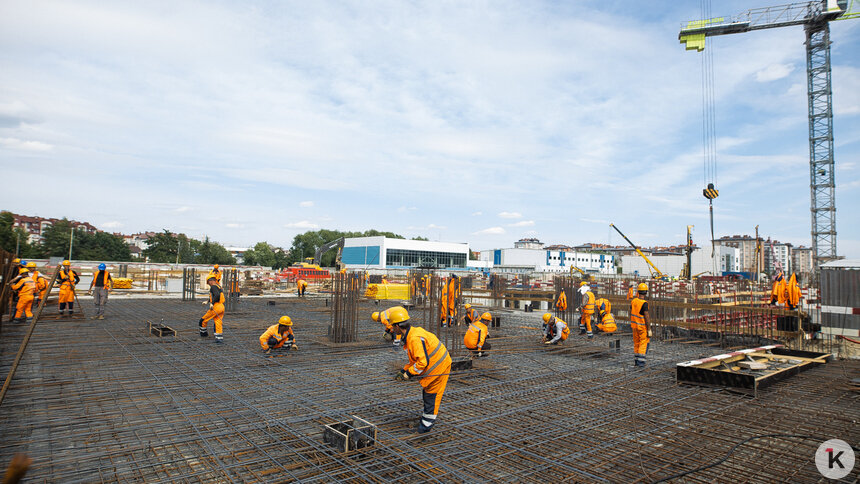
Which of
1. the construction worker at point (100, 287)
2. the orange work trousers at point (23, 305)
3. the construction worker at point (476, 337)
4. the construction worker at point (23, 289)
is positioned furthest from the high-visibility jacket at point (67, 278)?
the construction worker at point (476, 337)

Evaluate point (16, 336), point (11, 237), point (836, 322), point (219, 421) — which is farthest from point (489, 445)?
point (11, 237)

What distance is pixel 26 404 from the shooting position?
17.9 feet

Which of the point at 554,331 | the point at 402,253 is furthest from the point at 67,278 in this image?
the point at 402,253

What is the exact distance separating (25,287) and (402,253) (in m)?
55.6

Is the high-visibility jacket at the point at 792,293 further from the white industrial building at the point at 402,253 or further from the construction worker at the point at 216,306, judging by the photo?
the white industrial building at the point at 402,253

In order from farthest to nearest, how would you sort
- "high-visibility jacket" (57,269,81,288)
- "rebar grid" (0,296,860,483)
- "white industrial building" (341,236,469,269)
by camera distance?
"white industrial building" (341,236,469,269)
"high-visibility jacket" (57,269,81,288)
"rebar grid" (0,296,860,483)

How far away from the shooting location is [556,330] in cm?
1038

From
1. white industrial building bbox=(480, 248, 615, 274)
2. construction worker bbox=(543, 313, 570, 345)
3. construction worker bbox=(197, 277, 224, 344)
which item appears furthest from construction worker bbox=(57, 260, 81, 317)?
white industrial building bbox=(480, 248, 615, 274)

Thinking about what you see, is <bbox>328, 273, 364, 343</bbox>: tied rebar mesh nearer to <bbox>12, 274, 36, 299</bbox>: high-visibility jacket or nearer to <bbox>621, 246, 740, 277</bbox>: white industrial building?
<bbox>12, 274, 36, 299</bbox>: high-visibility jacket

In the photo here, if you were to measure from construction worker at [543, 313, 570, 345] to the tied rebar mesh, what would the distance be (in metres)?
4.48

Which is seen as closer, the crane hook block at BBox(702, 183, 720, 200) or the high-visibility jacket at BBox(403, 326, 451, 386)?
the high-visibility jacket at BBox(403, 326, 451, 386)

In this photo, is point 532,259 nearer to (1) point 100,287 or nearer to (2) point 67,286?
(1) point 100,287

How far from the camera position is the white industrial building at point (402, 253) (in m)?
65.4

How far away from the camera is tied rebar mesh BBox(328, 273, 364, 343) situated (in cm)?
1032
